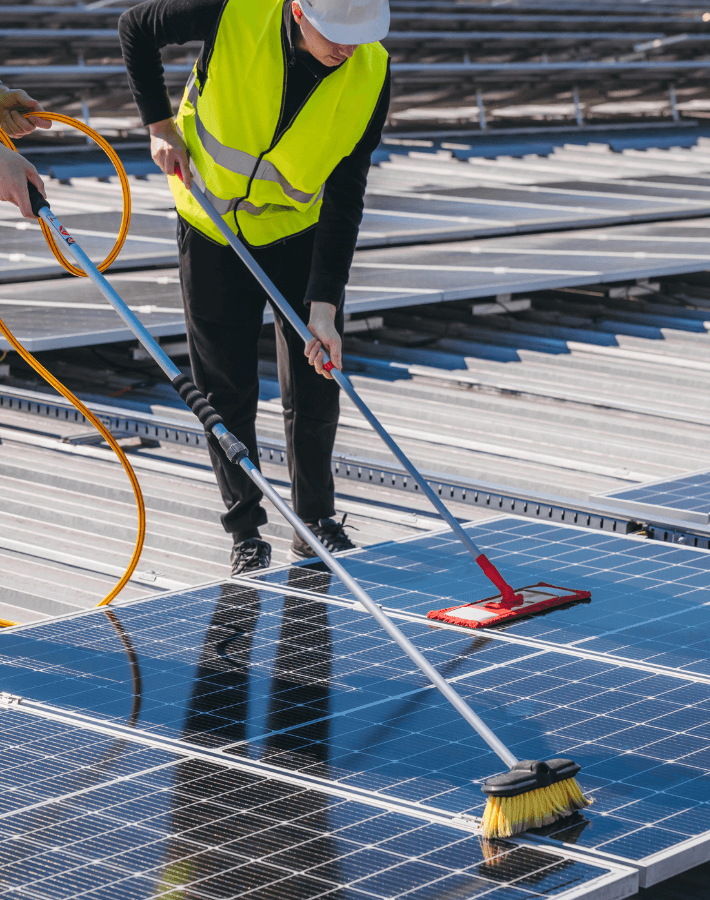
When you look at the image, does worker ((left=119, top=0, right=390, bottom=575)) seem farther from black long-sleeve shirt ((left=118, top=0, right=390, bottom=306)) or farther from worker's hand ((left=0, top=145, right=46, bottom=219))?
worker's hand ((left=0, top=145, right=46, bottom=219))

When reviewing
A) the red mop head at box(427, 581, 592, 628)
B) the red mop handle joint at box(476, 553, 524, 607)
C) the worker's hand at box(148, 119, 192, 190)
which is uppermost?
the worker's hand at box(148, 119, 192, 190)

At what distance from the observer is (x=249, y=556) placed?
213 inches

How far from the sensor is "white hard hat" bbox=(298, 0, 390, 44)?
4348 mm

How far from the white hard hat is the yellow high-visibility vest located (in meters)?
0.40

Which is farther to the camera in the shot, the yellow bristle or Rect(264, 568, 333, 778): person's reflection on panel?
Rect(264, 568, 333, 778): person's reflection on panel

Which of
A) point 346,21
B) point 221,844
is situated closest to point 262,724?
point 221,844

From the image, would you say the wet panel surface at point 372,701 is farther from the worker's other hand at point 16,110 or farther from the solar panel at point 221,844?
the worker's other hand at point 16,110

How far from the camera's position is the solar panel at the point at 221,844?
270 cm

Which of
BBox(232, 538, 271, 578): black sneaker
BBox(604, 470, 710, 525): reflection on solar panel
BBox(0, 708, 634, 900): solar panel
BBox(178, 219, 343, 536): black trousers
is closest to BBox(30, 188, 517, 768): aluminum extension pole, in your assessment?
BBox(0, 708, 634, 900): solar panel

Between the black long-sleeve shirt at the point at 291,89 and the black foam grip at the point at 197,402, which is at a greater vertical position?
the black long-sleeve shirt at the point at 291,89

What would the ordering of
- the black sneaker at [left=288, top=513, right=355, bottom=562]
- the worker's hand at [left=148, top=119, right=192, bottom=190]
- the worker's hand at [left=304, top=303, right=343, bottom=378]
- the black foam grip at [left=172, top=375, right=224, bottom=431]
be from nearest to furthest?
the black foam grip at [left=172, top=375, right=224, bottom=431]
the worker's hand at [left=304, top=303, right=343, bottom=378]
the worker's hand at [left=148, top=119, right=192, bottom=190]
the black sneaker at [left=288, top=513, right=355, bottom=562]

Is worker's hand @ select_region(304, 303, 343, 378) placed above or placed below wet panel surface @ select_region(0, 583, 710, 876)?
above

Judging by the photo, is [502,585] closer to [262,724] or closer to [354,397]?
[354,397]

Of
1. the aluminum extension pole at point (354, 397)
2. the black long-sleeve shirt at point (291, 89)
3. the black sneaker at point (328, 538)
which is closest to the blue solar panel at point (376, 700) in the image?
the aluminum extension pole at point (354, 397)
